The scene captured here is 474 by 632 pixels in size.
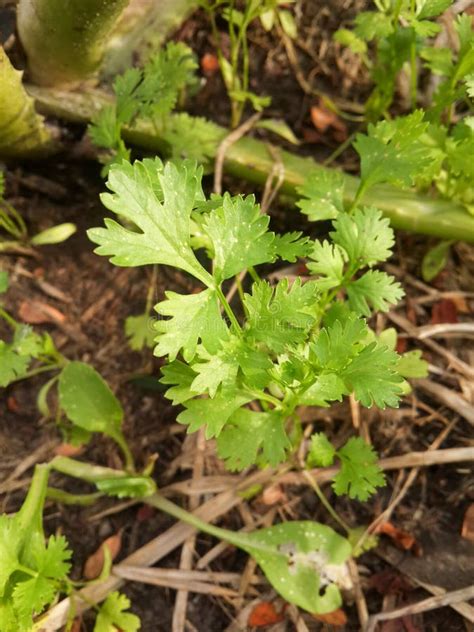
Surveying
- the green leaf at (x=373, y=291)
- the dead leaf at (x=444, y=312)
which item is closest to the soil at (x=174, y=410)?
the dead leaf at (x=444, y=312)

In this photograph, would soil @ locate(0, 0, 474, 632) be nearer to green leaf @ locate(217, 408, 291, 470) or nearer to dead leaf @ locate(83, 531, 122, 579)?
dead leaf @ locate(83, 531, 122, 579)

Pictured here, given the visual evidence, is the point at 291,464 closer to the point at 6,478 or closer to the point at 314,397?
the point at 314,397

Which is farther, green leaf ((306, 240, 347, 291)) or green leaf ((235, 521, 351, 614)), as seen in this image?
green leaf ((235, 521, 351, 614))

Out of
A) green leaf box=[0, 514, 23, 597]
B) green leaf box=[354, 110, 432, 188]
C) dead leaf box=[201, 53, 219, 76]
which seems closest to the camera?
green leaf box=[0, 514, 23, 597]

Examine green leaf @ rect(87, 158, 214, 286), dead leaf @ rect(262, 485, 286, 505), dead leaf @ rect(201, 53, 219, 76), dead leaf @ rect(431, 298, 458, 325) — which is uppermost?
green leaf @ rect(87, 158, 214, 286)

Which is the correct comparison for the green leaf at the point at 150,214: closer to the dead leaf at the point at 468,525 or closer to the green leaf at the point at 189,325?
the green leaf at the point at 189,325

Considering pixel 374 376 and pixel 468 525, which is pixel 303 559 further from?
pixel 374 376

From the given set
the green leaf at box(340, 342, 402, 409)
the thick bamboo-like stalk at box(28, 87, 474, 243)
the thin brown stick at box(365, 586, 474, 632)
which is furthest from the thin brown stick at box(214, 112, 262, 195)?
the thin brown stick at box(365, 586, 474, 632)
